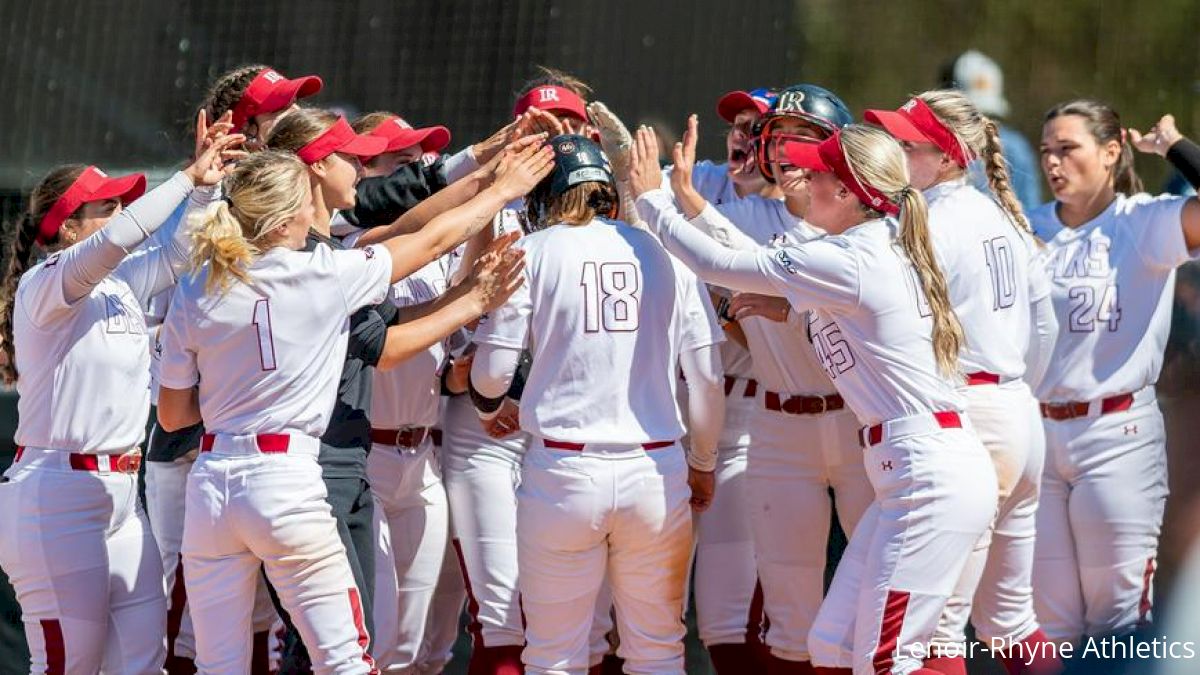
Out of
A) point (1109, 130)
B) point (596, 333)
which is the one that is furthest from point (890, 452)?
point (1109, 130)

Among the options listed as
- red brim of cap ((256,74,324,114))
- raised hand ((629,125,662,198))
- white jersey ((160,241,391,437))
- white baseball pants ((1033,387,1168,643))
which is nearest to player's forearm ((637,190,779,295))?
raised hand ((629,125,662,198))

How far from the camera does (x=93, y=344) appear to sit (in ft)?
14.0

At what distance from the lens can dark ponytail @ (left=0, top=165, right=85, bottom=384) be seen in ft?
14.5

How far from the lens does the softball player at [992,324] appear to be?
4.30 m

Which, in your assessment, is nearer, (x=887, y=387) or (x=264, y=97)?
(x=887, y=387)

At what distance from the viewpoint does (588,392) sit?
4.03m

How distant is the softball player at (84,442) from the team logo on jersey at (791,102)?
149cm

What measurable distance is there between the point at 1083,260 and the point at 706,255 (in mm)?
1502

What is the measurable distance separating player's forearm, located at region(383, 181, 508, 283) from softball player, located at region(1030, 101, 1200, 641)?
74.2 inches

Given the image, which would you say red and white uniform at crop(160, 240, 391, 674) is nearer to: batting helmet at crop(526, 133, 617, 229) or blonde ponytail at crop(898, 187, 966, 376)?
batting helmet at crop(526, 133, 617, 229)

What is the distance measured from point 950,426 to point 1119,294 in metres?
1.31

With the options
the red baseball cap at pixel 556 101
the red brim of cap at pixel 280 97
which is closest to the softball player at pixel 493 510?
the red baseball cap at pixel 556 101

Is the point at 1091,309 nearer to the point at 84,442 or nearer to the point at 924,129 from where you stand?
the point at 924,129

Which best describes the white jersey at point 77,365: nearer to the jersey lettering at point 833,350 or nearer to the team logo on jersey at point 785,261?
the team logo on jersey at point 785,261
